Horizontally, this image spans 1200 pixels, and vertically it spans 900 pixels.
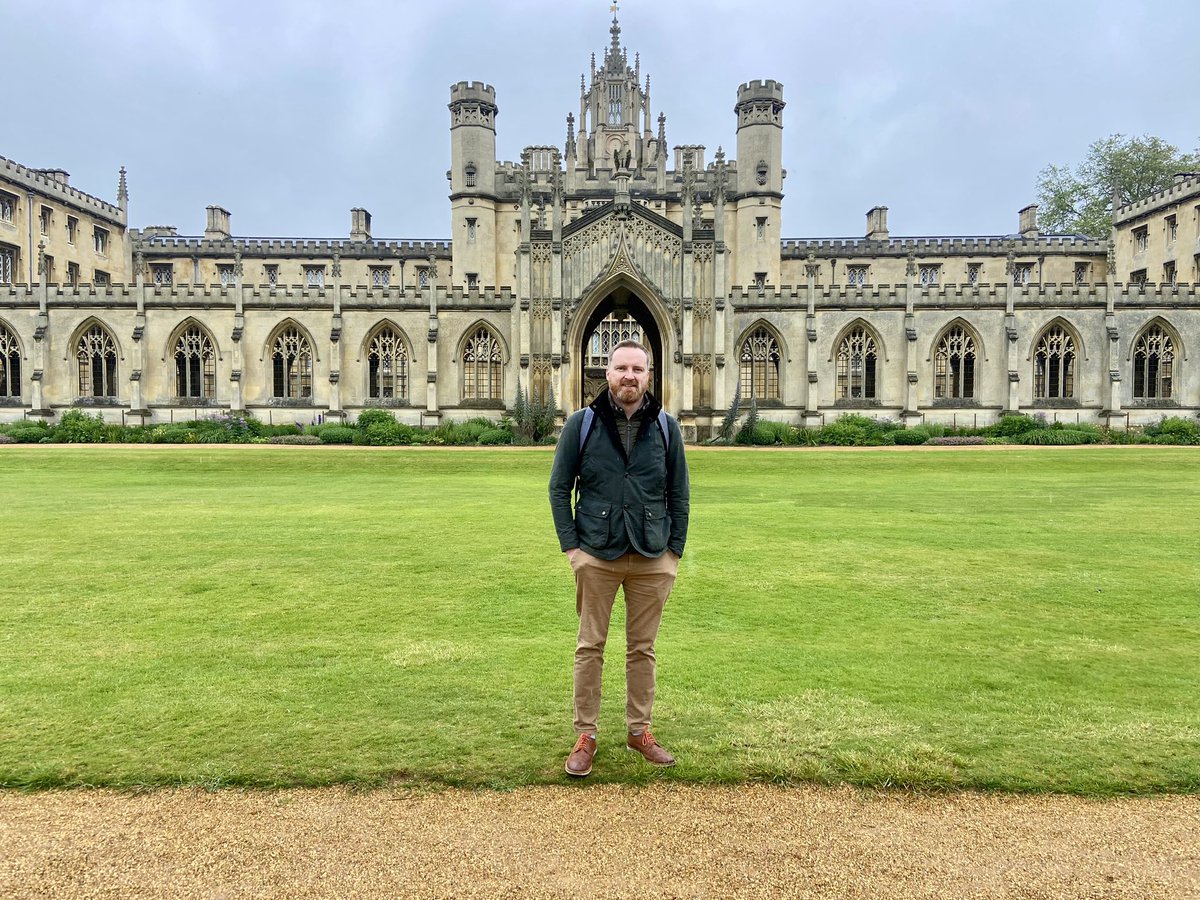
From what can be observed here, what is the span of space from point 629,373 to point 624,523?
0.78m

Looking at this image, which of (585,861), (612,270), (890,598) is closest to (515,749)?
(585,861)

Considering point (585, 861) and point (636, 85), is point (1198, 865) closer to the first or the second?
point (585, 861)

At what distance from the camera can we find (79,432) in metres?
31.6

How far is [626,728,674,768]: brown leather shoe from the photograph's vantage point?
416 cm

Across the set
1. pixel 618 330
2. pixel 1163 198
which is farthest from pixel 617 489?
pixel 1163 198

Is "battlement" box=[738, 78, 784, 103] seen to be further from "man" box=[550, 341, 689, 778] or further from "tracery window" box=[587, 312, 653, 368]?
"man" box=[550, 341, 689, 778]

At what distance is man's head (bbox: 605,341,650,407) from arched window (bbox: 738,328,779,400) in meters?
33.5

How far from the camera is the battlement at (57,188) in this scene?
43.1 m

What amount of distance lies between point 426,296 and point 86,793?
34.8m

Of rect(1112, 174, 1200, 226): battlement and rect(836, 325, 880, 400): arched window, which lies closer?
rect(836, 325, 880, 400): arched window

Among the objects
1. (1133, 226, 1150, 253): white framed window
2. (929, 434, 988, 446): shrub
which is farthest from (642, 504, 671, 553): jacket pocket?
(1133, 226, 1150, 253): white framed window

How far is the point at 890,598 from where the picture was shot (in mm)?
7309

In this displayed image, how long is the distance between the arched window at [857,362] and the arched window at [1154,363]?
38.0ft

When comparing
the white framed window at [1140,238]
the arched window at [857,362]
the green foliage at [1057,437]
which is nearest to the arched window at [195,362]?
the arched window at [857,362]
